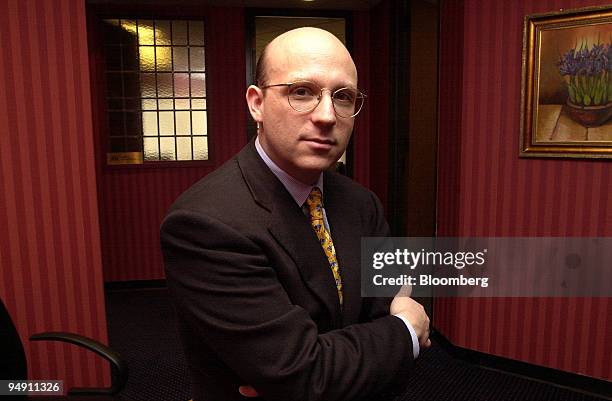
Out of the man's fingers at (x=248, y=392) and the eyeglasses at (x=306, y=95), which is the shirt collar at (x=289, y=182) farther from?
the man's fingers at (x=248, y=392)

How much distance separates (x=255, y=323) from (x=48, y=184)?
1.82m

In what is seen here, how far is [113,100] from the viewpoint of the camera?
4457 millimetres

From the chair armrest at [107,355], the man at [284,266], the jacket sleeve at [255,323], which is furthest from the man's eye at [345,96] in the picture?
the chair armrest at [107,355]

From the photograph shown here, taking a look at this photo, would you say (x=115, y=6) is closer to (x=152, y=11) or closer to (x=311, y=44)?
(x=152, y=11)

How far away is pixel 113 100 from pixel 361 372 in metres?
4.13

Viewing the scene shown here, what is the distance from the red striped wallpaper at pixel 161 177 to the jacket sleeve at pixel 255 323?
3.79 meters

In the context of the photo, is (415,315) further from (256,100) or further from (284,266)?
(256,100)

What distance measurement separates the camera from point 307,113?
1036 mm

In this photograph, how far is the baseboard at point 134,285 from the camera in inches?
183

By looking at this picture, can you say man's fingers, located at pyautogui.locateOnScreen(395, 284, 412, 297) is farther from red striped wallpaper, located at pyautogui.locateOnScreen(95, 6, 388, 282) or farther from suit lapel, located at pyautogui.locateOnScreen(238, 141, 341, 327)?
red striped wallpaper, located at pyautogui.locateOnScreen(95, 6, 388, 282)

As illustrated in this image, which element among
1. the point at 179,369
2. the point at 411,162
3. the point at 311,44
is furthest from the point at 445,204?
the point at 311,44

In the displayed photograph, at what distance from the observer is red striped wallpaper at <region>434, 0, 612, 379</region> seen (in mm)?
2670

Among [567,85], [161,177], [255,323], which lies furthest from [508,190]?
[161,177]

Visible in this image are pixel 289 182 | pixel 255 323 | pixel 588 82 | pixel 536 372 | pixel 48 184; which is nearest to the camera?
pixel 255 323
